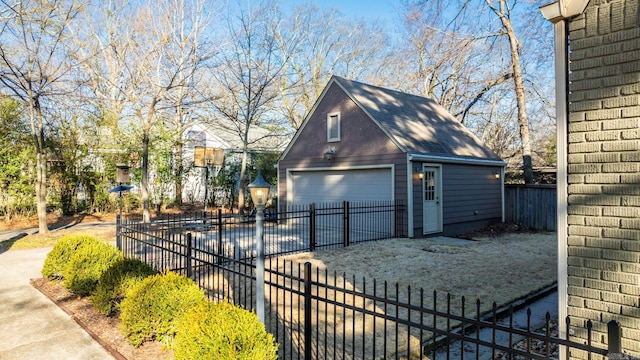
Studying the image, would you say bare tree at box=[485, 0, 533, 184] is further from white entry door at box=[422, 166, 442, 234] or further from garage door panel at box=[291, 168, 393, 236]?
garage door panel at box=[291, 168, 393, 236]

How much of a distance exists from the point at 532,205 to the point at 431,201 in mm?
5050

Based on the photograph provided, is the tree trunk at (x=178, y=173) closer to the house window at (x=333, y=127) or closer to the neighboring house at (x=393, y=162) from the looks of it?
the neighboring house at (x=393, y=162)

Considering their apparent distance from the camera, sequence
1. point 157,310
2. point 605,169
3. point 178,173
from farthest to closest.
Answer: point 178,173 → point 157,310 → point 605,169

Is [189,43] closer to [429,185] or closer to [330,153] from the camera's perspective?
[330,153]

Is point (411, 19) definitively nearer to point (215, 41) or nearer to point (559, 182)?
point (215, 41)

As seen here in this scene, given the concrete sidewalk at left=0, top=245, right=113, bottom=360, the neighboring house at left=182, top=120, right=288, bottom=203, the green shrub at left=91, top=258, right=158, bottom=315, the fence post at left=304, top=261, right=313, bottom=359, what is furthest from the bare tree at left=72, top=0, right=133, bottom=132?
the fence post at left=304, top=261, right=313, bottom=359

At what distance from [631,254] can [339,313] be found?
3379mm

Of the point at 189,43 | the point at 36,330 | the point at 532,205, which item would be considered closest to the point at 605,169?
the point at 36,330

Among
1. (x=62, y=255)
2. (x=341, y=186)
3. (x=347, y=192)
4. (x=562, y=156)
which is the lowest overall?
(x=62, y=255)

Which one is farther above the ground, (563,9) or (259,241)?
(563,9)

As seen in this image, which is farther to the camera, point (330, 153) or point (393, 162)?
point (330, 153)

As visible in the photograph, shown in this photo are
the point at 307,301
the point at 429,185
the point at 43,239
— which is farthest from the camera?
the point at 429,185

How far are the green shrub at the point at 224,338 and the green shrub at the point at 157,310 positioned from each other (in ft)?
2.83

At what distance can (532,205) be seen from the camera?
14.5 m
